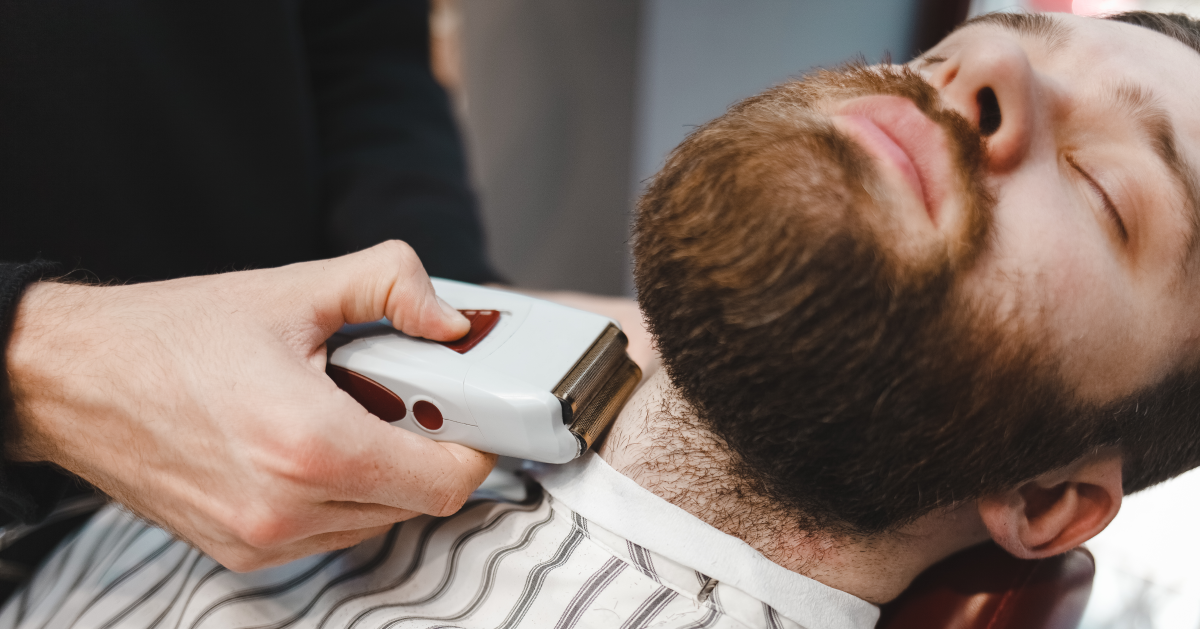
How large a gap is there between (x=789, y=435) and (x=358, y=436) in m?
0.42

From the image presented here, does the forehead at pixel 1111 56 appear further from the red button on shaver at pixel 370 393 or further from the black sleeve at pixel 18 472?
the black sleeve at pixel 18 472

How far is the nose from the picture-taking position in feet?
2.19

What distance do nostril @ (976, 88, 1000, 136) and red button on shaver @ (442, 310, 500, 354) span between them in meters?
0.54

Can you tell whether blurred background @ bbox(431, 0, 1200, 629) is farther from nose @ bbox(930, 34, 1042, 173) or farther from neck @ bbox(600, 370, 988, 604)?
nose @ bbox(930, 34, 1042, 173)

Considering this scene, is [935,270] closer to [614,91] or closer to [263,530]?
[263,530]

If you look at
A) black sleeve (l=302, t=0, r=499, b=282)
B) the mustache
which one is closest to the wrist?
black sleeve (l=302, t=0, r=499, b=282)

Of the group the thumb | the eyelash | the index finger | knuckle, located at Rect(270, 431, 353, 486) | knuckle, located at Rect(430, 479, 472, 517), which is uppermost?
the eyelash

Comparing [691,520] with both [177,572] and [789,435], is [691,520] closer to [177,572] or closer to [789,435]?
[789,435]

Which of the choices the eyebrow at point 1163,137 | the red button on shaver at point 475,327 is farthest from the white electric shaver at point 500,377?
the eyebrow at point 1163,137

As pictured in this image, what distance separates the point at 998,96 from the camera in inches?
26.8

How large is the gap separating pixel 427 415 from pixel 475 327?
0.36ft

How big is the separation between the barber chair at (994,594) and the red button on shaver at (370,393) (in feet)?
2.20

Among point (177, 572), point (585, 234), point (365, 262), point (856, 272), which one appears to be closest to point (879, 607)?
point (856, 272)

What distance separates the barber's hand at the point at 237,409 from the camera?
2.03 feet
